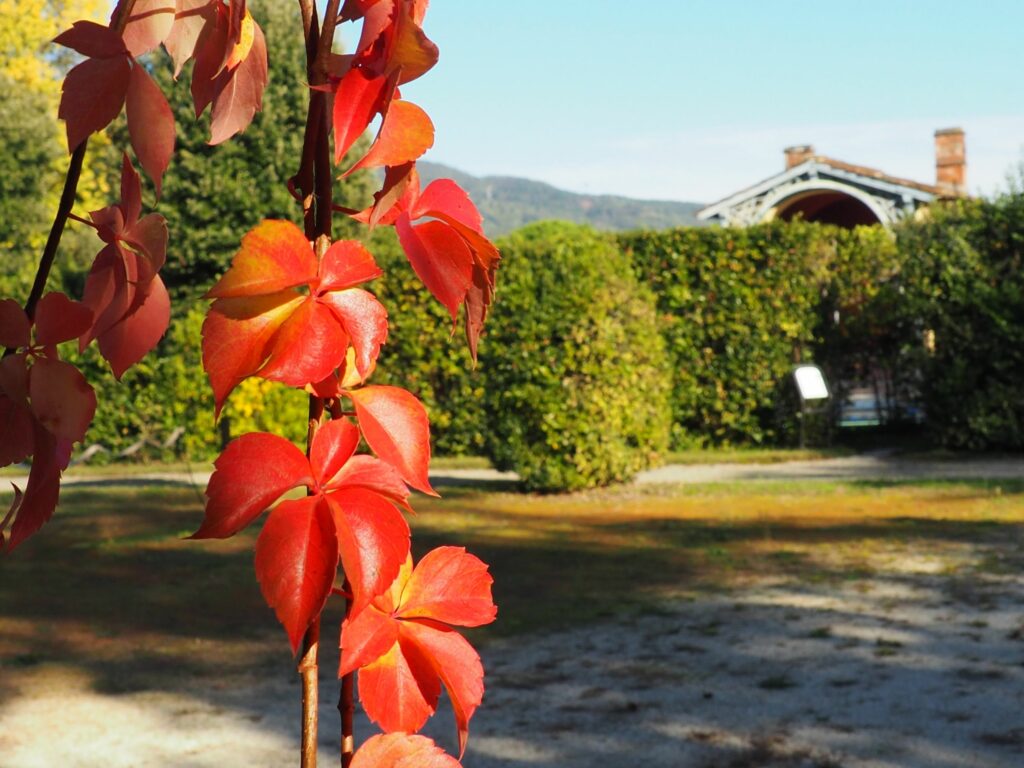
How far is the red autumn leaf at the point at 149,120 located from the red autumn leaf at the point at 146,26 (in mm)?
25

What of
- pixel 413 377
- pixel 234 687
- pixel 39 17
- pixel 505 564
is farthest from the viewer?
pixel 39 17

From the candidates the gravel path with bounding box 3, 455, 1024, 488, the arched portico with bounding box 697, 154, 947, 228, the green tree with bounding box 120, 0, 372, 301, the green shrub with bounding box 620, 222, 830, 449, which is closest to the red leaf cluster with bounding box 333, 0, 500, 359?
the gravel path with bounding box 3, 455, 1024, 488

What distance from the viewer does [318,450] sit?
2.10 feet

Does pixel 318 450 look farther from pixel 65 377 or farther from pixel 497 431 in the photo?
pixel 497 431

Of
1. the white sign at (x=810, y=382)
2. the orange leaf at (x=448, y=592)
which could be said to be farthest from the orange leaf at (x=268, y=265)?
the white sign at (x=810, y=382)

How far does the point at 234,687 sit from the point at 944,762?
108 inches

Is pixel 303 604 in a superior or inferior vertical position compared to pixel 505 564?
superior

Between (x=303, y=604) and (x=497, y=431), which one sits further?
(x=497, y=431)

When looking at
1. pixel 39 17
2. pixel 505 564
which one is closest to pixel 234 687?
pixel 505 564

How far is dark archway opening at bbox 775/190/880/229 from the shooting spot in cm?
2850

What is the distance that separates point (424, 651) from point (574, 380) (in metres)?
9.88

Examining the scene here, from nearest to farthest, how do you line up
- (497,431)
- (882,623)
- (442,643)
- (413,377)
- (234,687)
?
(442,643) → (234,687) → (882,623) → (497,431) → (413,377)

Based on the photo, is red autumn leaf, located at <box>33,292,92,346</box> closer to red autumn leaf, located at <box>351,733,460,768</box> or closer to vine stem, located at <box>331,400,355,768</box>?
vine stem, located at <box>331,400,355,768</box>

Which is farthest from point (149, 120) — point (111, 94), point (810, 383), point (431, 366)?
point (431, 366)
